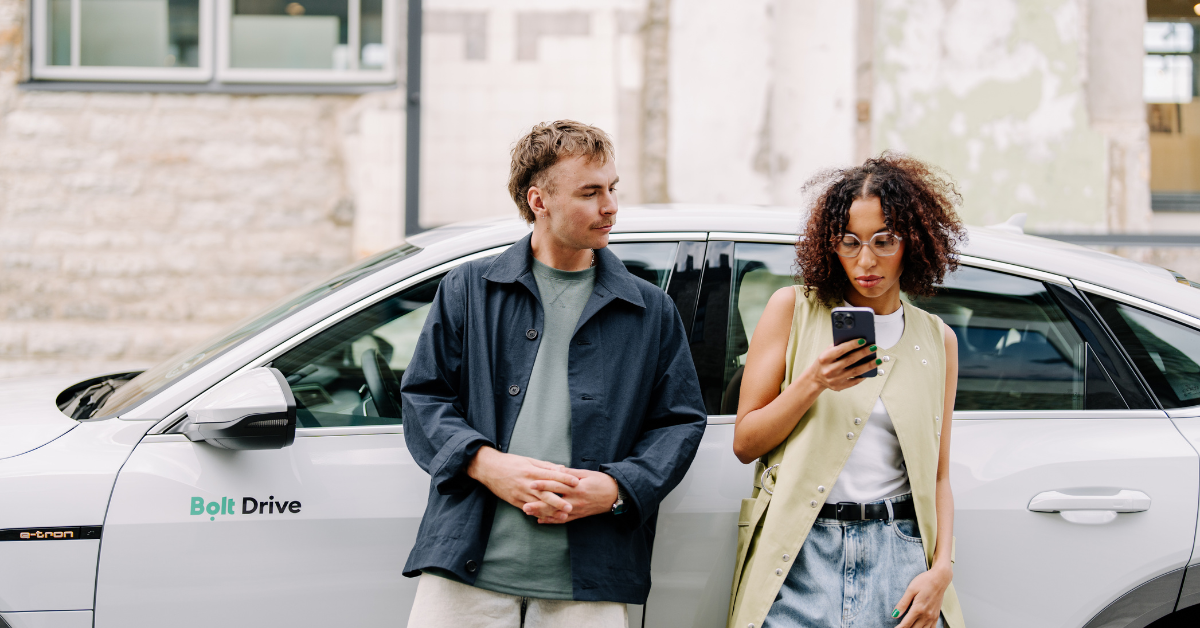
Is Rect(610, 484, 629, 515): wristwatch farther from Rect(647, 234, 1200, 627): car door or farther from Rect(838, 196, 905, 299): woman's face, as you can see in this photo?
Rect(838, 196, 905, 299): woman's face

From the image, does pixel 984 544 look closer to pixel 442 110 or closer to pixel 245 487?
pixel 245 487

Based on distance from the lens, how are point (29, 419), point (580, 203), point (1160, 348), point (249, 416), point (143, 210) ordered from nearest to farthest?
point (580, 203) → point (249, 416) → point (1160, 348) → point (29, 419) → point (143, 210)

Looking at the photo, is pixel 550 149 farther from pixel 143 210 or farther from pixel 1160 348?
pixel 143 210

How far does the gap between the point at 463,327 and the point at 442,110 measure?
220 inches

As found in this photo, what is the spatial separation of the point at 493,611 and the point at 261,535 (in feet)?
2.45

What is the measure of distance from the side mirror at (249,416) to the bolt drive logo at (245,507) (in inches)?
6.7

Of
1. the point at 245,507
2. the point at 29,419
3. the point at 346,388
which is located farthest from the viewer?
the point at 346,388

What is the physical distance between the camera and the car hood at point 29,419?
7.83 ft

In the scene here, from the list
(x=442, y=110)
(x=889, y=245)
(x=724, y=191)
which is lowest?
(x=889, y=245)

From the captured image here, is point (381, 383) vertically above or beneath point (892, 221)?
beneath

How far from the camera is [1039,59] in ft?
24.0

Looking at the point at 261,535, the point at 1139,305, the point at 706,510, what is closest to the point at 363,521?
the point at 261,535

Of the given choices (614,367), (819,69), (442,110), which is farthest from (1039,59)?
(614,367)

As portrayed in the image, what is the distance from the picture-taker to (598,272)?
2104 mm
